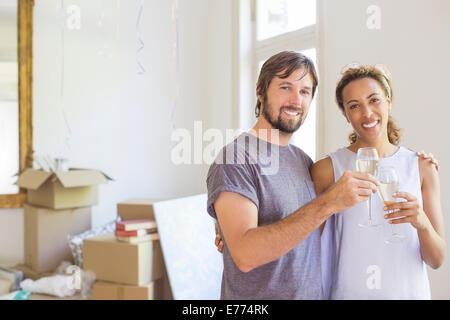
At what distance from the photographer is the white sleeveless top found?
96 centimetres

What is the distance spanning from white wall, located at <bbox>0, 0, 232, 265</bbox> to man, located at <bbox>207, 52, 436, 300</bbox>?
1338mm

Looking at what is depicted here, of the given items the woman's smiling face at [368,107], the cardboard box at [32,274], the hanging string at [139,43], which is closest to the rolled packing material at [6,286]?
the cardboard box at [32,274]

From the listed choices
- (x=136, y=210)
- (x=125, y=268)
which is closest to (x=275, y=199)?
(x=125, y=268)

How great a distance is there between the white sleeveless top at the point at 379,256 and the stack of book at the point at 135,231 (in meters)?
1.21

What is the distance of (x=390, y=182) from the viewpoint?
88 cm

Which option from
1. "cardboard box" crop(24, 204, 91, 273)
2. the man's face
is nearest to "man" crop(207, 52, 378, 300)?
the man's face

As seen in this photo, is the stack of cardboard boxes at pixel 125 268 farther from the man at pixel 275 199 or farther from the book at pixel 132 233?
the man at pixel 275 199

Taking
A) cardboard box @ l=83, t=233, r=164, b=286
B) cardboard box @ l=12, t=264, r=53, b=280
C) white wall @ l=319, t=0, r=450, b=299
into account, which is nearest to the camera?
white wall @ l=319, t=0, r=450, b=299

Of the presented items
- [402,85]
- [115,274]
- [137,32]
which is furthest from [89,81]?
[402,85]

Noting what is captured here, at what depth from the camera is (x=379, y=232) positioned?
965 millimetres

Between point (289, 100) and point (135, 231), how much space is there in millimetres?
1293

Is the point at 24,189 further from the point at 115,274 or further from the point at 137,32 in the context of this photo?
the point at 137,32

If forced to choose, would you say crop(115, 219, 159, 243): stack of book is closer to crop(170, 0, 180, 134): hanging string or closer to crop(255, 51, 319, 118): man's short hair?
crop(170, 0, 180, 134): hanging string

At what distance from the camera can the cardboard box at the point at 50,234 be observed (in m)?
2.26
